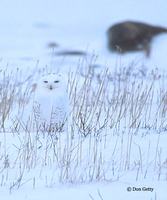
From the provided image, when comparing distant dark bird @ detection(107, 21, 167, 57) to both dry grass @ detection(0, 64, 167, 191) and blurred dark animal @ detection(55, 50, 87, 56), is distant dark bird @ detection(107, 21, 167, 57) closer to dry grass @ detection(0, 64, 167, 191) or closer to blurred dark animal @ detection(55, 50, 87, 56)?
blurred dark animal @ detection(55, 50, 87, 56)

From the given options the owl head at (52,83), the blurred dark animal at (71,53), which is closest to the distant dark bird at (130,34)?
the blurred dark animal at (71,53)

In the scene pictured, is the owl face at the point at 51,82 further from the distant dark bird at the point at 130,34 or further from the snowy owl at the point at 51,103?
the distant dark bird at the point at 130,34

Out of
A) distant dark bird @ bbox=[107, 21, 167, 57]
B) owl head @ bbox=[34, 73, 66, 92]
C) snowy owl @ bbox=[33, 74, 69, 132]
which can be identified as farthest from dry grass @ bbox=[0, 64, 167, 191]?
distant dark bird @ bbox=[107, 21, 167, 57]

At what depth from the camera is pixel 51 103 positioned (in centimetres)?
508

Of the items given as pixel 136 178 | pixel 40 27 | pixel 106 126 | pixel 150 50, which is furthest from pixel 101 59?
pixel 136 178

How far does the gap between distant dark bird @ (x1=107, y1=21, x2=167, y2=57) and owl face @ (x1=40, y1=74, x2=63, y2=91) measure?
8.43 m

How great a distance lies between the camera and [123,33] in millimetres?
13805

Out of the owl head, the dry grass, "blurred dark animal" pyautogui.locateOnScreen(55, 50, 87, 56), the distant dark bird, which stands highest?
the distant dark bird

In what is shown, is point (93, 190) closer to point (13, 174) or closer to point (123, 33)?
point (13, 174)

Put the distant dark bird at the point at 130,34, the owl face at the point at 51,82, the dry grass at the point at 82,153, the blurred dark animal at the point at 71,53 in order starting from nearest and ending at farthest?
the dry grass at the point at 82,153 → the owl face at the point at 51,82 → the blurred dark animal at the point at 71,53 → the distant dark bird at the point at 130,34

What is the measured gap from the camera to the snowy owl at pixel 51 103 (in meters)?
5.07

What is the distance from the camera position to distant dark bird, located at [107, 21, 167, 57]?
1355cm

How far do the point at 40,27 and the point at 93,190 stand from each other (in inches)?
579

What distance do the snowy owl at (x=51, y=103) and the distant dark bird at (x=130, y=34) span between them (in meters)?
8.43
